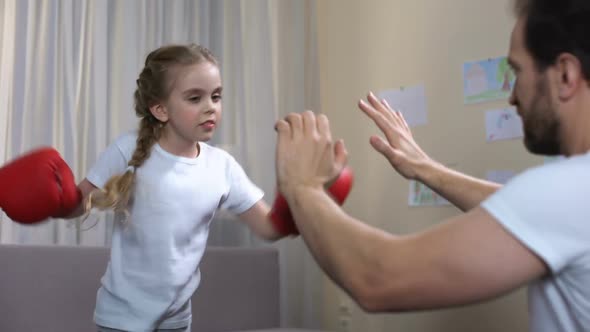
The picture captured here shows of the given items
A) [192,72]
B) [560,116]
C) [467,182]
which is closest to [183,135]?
[192,72]

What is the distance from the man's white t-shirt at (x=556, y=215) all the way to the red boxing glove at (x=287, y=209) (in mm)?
624

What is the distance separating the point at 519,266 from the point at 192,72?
3.61 ft

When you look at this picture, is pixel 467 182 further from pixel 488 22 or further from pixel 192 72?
pixel 488 22

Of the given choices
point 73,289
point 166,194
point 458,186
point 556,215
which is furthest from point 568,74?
point 73,289

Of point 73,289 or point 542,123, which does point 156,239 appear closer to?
point 73,289

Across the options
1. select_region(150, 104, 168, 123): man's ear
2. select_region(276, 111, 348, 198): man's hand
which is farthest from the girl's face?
select_region(276, 111, 348, 198): man's hand

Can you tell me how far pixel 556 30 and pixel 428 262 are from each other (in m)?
0.36

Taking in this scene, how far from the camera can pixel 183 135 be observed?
5.49 feet

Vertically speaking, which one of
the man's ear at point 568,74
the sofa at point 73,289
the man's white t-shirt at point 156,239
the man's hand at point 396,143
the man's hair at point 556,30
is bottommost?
the sofa at point 73,289

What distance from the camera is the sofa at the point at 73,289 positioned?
2.04 m

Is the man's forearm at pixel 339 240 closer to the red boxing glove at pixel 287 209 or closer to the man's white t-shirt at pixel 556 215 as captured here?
the man's white t-shirt at pixel 556 215

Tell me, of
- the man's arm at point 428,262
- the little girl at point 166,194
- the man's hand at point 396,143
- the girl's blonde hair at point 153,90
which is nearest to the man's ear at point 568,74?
the man's arm at point 428,262

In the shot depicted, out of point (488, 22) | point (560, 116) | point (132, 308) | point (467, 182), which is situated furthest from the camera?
point (488, 22)

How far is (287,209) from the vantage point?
1.54m
